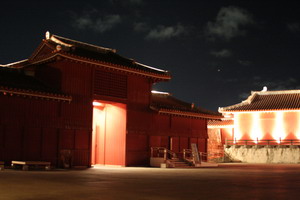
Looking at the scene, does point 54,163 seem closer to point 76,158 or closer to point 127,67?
point 76,158

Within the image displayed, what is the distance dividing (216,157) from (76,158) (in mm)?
21779

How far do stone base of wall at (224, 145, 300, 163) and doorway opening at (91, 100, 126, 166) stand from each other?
17.7 m

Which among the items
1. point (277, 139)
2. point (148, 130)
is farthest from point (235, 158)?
point (148, 130)

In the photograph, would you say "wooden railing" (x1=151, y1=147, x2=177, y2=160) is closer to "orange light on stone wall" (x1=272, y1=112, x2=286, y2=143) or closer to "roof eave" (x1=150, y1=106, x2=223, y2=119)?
"roof eave" (x1=150, y1=106, x2=223, y2=119)

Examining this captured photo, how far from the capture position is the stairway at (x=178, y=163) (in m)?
26.3

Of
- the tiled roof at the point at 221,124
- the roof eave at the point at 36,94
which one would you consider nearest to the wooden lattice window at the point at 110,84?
the roof eave at the point at 36,94

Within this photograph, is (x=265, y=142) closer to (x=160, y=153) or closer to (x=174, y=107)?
(x=174, y=107)

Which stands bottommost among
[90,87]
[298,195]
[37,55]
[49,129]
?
[298,195]

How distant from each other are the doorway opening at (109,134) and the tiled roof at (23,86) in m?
4.42

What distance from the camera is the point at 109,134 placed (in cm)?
2734

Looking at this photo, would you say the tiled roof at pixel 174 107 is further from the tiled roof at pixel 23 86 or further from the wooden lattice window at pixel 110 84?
the tiled roof at pixel 23 86

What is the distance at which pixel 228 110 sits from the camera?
42719mm

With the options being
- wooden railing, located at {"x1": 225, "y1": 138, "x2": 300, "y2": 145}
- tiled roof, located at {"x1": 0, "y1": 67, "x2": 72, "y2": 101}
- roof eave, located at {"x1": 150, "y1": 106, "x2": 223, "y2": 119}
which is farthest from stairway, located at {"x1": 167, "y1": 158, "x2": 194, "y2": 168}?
wooden railing, located at {"x1": 225, "y1": 138, "x2": 300, "y2": 145}

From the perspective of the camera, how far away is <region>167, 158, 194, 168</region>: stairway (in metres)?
26.3
